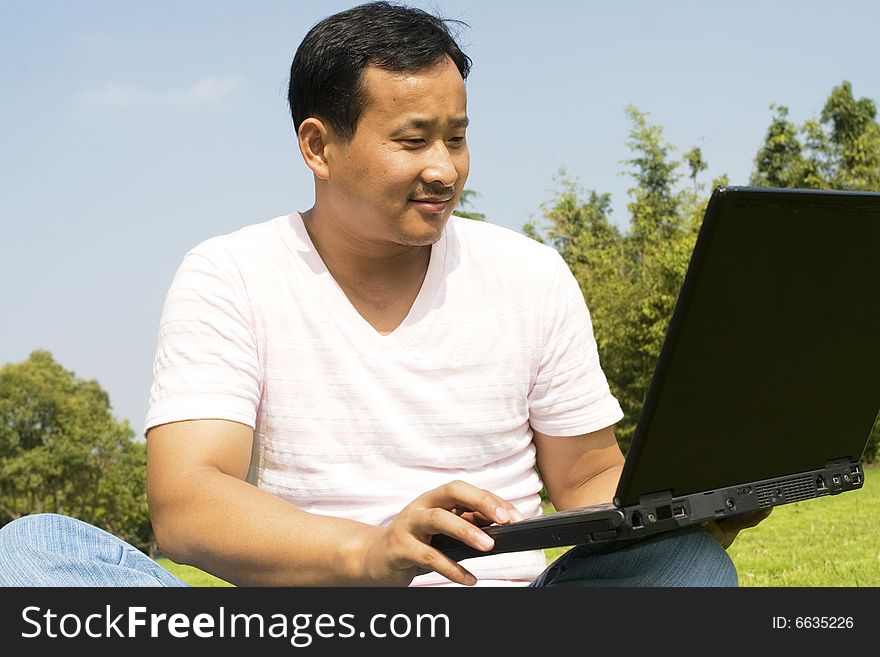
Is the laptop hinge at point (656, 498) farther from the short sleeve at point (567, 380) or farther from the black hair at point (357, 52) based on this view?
the black hair at point (357, 52)

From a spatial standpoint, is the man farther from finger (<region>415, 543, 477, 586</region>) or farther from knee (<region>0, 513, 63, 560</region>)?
finger (<region>415, 543, 477, 586</region>)

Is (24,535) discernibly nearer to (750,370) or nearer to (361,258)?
(361,258)

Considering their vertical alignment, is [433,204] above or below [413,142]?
below

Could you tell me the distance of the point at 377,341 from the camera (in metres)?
2.67

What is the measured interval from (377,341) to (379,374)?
9 cm

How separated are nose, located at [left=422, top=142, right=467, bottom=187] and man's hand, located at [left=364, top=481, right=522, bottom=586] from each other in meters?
0.95

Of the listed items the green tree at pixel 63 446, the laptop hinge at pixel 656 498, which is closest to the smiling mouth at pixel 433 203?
the laptop hinge at pixel 656 498

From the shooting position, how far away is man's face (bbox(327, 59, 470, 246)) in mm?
2607

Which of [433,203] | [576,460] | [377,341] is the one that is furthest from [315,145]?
[576,460]

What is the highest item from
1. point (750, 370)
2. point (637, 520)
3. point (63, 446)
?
point (63, 446)

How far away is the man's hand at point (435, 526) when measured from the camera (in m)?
1.82

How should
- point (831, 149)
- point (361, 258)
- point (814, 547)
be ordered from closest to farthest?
point (361, 258), point (814, 547), point (831, 149)

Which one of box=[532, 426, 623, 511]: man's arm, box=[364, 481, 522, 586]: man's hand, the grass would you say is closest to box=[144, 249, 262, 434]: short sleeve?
box=[364, 481, 522, 586]: man's hand

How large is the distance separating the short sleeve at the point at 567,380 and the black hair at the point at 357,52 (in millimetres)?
647
